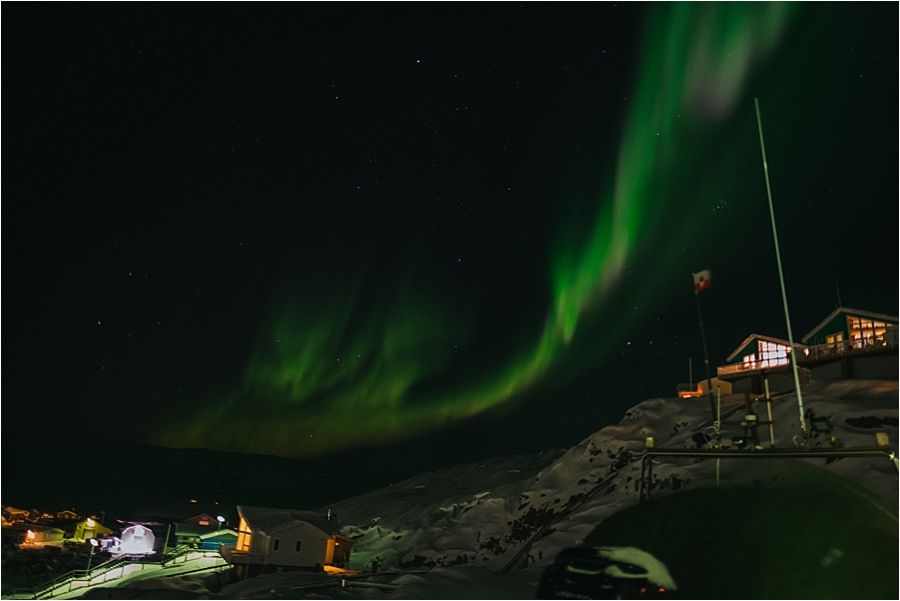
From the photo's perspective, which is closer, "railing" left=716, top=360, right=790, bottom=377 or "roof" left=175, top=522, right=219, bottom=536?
"railing" left=716, top=360, right=790, bottom=377

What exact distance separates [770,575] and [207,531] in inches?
2170

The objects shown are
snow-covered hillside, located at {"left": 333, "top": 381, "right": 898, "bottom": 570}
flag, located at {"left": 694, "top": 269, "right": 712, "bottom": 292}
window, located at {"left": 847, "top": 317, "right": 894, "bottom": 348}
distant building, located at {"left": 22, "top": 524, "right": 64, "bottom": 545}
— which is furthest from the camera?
distant building, located at {"left": 22, "top": 524, "right": 64, "bottom": 545}

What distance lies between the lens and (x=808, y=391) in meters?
48.7

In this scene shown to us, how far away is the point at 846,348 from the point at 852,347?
59cm

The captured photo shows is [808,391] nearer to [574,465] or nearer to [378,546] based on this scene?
[574,465]

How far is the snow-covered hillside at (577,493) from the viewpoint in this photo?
29.9 metres

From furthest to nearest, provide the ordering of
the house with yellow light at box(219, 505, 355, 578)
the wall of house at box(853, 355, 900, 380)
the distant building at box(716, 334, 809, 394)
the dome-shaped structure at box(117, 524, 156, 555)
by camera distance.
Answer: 1. the dome-shaped structure at box(117, 524, 156, 555)
2. the distant building at box(716, 334, 809, 394)
3. the house with yellow light at box(219, 505, 355, 578)
4. the wall of house at box(853, 355, 900, 380)

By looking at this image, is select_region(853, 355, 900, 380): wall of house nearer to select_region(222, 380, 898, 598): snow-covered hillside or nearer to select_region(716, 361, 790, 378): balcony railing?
select_region(222, 380, 898, 598): snow-covered hillside

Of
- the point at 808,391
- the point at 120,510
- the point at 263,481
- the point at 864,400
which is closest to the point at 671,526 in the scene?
the point at 864,400

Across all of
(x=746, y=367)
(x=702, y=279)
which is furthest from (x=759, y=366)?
(x=702, y=279)

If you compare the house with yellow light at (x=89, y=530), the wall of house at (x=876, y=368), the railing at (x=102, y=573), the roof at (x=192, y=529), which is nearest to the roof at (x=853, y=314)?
the wall of house at (x=876, y=368)

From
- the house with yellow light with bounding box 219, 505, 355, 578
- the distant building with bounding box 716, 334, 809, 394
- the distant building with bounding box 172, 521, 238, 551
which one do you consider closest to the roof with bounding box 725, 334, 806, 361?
the distant building with bounding box 716, 334, 809, 394

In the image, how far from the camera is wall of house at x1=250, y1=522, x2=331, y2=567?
49497 mm

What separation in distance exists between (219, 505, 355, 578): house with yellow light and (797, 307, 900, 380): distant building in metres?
40.8
